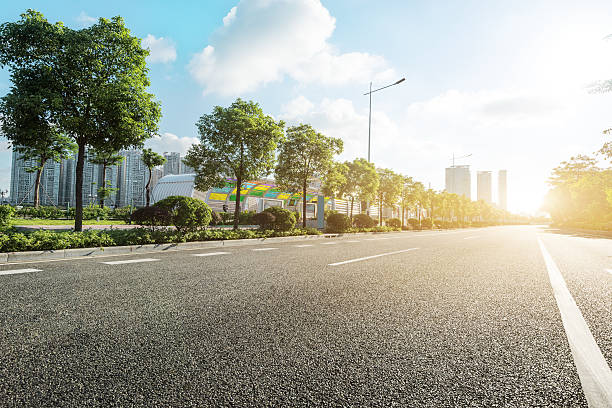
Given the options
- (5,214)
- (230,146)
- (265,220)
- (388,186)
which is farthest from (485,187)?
(5,214)

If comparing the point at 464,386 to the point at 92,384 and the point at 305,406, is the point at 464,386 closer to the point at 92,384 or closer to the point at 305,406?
the point at 305,406

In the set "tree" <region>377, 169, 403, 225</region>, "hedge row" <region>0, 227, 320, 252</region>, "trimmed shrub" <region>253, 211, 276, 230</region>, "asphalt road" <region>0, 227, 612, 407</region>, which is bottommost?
"asphalt road" <region>0, 227, 612, 407</region>

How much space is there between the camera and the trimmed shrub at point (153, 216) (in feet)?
39.7

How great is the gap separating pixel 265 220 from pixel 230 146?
4.31 meters

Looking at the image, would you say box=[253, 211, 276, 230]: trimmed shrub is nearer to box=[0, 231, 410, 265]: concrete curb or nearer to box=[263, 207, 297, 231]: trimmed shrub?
box=[263, 207, 297, 231]: trimmed shrub

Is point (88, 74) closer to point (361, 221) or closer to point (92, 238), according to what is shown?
point (92, 238)

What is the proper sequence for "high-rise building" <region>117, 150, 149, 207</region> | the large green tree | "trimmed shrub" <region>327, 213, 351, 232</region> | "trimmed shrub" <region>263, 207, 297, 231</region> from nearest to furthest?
the large green tree → "trimmed shrub" <region>263, 207, 297, 231</region> → "trimmed shrub" <region>327, 213, 351, 232</region> → "high-rise building" <region>117, 150, 149, 207</region>

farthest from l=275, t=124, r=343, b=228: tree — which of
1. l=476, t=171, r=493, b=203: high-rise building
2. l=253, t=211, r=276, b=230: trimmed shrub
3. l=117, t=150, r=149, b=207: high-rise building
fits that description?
l=476, t=171, r=493, b=203: high-rise building

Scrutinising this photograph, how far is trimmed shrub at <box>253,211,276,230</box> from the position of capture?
18.4 m

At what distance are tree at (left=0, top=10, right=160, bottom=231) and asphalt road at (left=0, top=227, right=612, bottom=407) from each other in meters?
7.52

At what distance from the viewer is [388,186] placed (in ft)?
111

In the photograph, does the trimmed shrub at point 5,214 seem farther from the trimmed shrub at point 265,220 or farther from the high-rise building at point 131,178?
the high-rise building at point 131,178

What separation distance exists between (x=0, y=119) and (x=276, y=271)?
11258 millimetres

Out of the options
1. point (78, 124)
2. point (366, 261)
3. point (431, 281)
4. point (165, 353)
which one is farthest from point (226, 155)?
point (165, 353)
